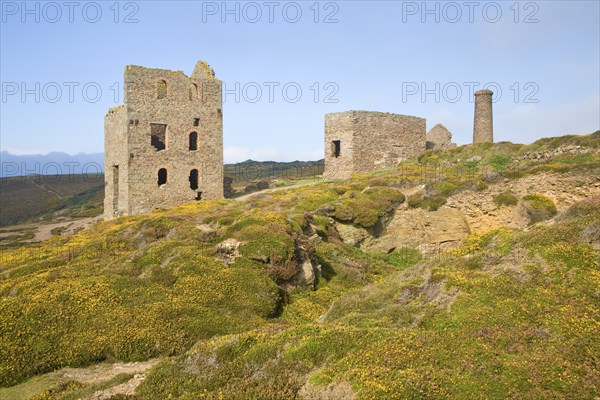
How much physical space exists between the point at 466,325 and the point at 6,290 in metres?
14.0

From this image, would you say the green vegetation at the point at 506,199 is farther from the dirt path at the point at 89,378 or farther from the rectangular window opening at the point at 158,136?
the rectangular window opening at the point at 158,136

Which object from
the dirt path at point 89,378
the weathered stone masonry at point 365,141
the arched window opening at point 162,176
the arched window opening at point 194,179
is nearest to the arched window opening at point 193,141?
the arched window opening at point 194,179

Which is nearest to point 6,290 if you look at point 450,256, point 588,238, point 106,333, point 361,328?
point 106,333

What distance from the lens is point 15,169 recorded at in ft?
159

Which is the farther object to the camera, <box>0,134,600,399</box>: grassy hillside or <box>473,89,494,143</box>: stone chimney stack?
<box>473,89,494,143</box>: stone chimney stack

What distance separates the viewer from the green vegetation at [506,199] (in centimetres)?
2389

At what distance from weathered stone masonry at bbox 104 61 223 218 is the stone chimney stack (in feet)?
76.5

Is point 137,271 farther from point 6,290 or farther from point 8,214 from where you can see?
point 8,214

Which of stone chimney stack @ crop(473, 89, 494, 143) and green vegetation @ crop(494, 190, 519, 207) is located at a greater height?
stone chimney stack @ crop(473, 89, 494, 143)

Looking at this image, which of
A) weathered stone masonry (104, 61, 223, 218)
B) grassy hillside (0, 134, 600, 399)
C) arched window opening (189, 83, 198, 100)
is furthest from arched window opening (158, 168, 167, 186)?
grassy hillside (0, 134, 600, 399)

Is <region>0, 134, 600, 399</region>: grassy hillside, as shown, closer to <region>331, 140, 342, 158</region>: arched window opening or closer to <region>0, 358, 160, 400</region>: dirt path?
<region>0, 358, 160, 400</region>: dirt path

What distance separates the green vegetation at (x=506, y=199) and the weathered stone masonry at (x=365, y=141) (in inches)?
776

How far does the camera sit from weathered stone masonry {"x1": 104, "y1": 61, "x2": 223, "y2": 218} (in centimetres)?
3862

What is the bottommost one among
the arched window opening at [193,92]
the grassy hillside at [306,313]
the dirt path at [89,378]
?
the dirt path at [89,378]
